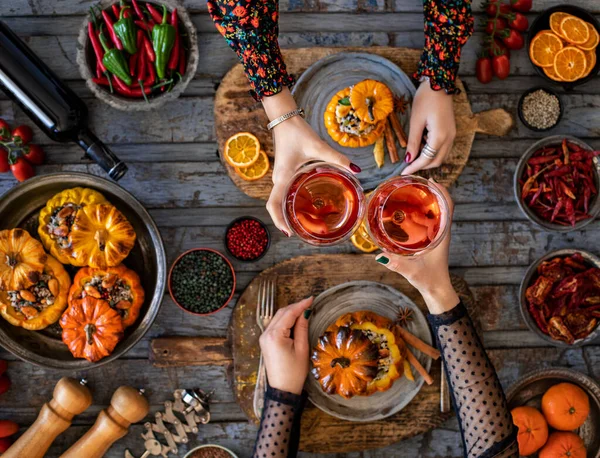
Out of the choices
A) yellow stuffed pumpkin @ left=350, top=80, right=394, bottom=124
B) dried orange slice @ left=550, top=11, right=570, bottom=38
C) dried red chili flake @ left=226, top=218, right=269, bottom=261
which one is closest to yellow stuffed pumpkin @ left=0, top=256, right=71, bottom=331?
dried red chili flake @ left=226, top=218, right=269, bottom=261

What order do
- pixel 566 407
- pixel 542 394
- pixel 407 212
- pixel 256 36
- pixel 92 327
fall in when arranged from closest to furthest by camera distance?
1. pixel 407 212
2. pixel 256 36
3. pixel 92 327
4. pixel 566 407
5. pixel 542 394

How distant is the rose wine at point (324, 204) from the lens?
1414 millimetres

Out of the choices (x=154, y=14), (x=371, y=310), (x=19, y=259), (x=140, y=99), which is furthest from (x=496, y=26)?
(x=19, y=259)

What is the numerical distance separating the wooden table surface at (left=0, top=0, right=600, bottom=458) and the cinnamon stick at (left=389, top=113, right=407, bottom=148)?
1.12 feet

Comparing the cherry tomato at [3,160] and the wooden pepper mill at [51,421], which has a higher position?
the cherry tomato at [3,160]

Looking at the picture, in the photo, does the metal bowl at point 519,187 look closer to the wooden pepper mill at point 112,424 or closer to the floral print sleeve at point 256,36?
the floral print sleeve at point 256,36

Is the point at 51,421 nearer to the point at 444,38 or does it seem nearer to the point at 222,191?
the point at 222,191

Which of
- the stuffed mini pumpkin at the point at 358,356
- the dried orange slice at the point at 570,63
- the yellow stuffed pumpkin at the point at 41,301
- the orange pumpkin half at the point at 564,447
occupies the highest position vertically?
the dried orange slice at the point at 570,63

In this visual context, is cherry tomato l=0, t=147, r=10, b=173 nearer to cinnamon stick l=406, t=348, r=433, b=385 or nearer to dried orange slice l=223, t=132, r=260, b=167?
dried orange slice l=223, t=132, r=260, b=167

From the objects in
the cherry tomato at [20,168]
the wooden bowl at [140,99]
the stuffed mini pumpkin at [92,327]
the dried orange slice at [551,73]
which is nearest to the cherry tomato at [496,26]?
the dried orange slice at [551,73]

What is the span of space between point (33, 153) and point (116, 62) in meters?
0.49

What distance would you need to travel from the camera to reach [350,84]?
202cm

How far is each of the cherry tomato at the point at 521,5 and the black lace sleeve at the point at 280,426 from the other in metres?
1.77

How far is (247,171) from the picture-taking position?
205cm
